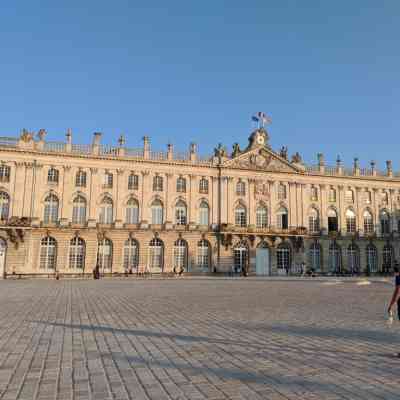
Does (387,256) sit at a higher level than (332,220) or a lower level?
lower

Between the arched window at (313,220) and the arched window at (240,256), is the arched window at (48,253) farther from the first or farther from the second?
the arched window at (313,220)

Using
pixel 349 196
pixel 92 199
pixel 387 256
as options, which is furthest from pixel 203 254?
pixel 387 256

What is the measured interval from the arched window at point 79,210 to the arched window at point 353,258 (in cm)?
3032

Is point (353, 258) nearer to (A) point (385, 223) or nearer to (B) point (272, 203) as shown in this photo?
(A) point (385, 223)

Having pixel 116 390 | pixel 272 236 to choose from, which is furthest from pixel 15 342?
pixel 272 236

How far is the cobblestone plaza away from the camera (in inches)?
195

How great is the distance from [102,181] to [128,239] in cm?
640

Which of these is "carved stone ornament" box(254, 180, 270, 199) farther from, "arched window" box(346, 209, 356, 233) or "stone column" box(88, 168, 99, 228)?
"stone column" box(88, 168, 99, 228)

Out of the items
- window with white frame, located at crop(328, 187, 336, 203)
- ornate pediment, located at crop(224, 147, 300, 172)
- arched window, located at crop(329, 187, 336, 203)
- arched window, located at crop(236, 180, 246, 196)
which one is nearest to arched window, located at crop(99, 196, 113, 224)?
ornate pediment, located at crop(224, 147, 300, 172)

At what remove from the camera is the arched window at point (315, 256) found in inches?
1839

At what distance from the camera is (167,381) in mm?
5289

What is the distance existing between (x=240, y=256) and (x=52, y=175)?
21.0 m

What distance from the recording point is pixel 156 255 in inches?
1656

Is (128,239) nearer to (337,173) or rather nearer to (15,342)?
(337,173)
